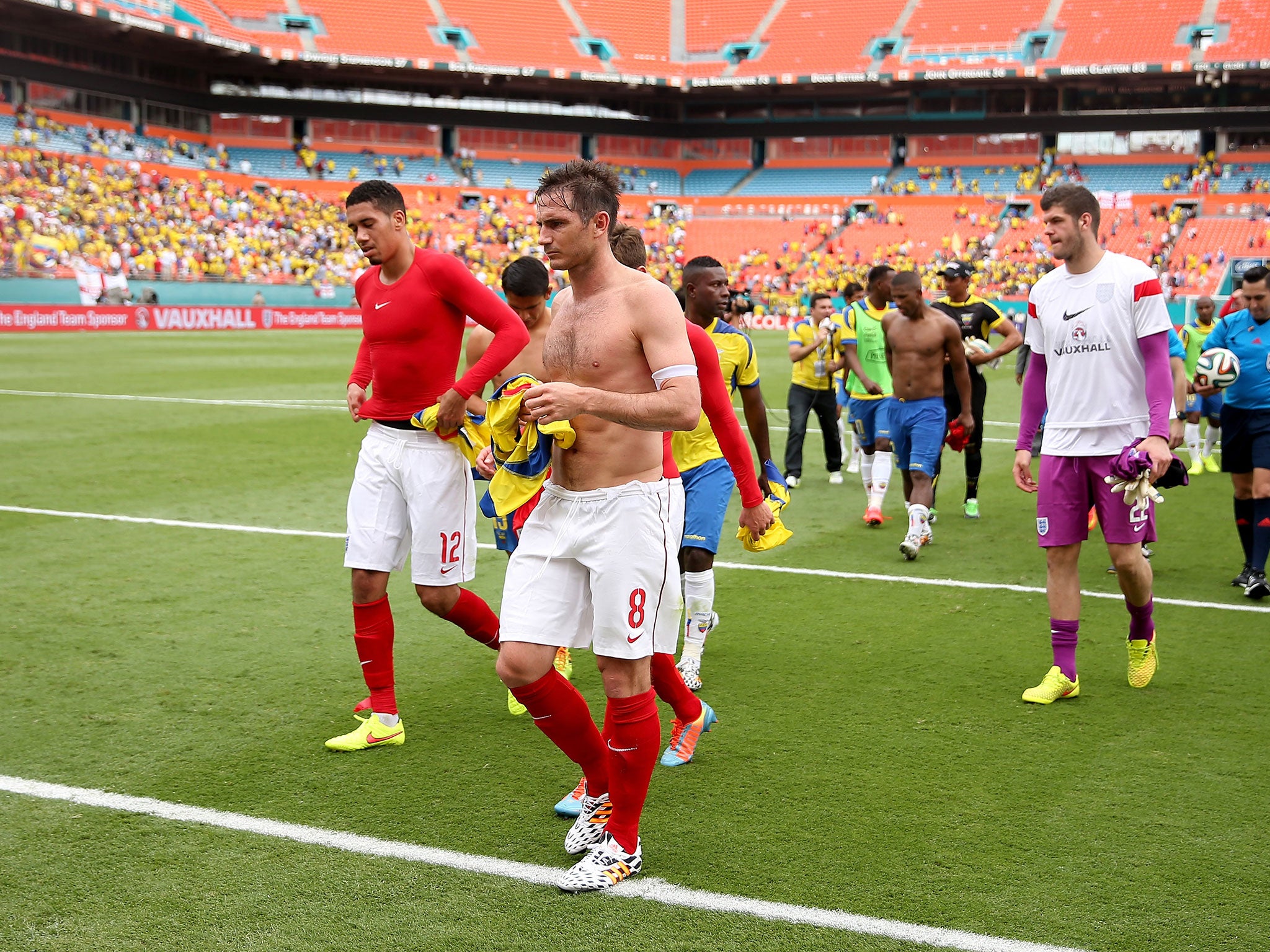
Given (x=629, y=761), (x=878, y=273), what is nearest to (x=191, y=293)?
(x=878, y=273)

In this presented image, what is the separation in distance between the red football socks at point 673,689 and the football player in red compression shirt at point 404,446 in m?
1.07

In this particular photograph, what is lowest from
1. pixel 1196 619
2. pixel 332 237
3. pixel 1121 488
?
pixel 1196 619

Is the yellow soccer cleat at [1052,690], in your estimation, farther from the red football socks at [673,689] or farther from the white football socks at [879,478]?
the white football socks at [879,478]

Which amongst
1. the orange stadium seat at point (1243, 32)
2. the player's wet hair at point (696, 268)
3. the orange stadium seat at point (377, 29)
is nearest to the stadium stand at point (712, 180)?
the orange stadium seat at point (377, 29)

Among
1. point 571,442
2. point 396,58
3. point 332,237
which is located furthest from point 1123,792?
point 396,58

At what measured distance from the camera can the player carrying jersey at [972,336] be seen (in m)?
10.5

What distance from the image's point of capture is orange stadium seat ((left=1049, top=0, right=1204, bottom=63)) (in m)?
58.0

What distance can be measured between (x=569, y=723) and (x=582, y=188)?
5.91 feet

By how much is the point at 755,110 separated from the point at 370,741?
2648 inches

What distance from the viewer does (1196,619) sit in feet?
24.4

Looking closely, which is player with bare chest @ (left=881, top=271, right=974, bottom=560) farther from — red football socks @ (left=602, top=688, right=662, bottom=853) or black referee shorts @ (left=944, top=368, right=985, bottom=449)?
red football socks @ (left=602, top=688, right=662, bottom=853)

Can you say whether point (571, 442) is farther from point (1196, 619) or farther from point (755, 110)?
point (755, 110)

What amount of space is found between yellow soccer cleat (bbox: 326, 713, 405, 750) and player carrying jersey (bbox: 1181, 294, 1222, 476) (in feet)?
35.6

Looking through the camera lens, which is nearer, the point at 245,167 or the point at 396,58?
the point at 245,167
